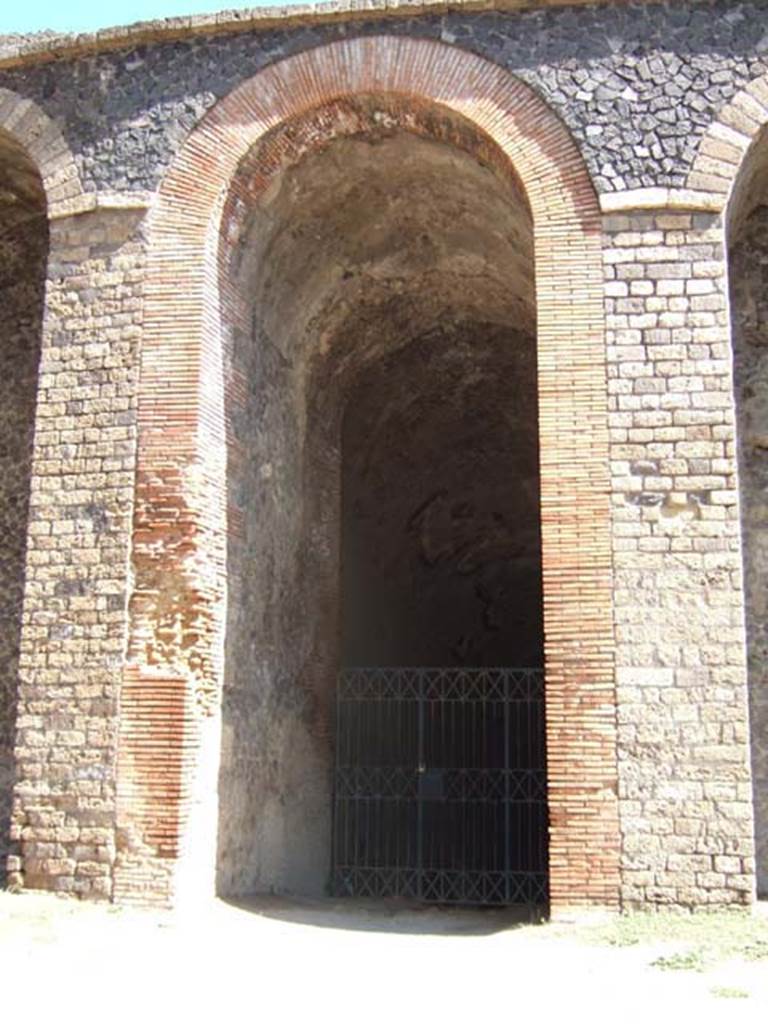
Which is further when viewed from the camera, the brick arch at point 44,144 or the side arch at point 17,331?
the side arch at point 17,331

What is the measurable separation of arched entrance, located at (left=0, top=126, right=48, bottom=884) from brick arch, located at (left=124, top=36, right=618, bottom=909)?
2128 millimetres

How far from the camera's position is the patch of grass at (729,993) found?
5.96 metres

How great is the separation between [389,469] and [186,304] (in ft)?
16.0

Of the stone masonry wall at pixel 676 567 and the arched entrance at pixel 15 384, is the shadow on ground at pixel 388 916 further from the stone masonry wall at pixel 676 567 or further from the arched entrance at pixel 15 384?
the arched entrance at pixel 15 384

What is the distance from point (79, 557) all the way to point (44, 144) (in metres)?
3.33

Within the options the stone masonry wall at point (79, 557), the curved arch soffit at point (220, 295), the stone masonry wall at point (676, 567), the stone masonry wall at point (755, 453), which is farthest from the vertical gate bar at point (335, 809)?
the stone masonry wall at point (676, 567)

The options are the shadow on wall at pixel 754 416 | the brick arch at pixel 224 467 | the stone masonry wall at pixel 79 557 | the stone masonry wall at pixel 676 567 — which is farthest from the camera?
the shadow on wall at pixel 754 416

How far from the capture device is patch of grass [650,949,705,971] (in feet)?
21.6

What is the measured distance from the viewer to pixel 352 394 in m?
12.5

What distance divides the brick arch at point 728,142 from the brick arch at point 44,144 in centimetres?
465

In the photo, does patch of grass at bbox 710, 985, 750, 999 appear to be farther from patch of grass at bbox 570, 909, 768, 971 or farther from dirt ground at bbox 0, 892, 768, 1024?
patch of grass at bbox 570, 909, 768, 971

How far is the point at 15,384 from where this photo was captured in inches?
452

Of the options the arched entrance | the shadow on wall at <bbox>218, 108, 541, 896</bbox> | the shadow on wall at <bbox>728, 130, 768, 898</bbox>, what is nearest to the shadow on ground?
the shadow on wall at <bbox>218, 108, 541, 896</bbox>

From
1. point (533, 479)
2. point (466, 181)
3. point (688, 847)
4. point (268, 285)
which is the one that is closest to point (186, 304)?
point (268, 285)
